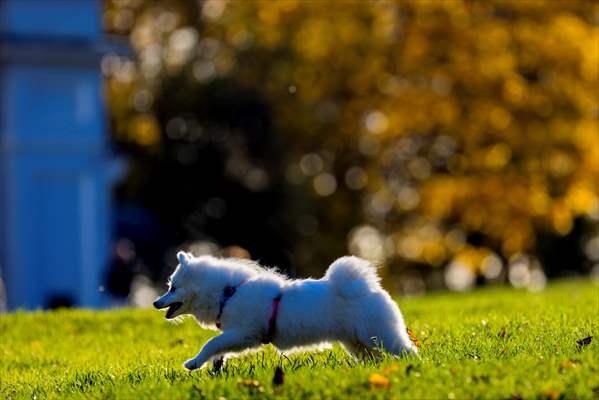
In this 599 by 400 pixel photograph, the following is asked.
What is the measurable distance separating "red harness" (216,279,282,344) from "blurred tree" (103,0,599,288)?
19.4 m

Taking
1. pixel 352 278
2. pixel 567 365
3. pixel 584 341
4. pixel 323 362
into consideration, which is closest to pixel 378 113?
pixel 584 341

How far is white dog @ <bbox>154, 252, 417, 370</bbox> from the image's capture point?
9336mm

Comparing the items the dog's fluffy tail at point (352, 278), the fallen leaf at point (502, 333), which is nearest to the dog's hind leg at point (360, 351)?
the dog's fluffy tail at point (352, 278)

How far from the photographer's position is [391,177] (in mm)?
33844

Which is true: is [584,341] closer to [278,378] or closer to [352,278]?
[352,278]

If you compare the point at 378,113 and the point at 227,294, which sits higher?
the point at 378,113

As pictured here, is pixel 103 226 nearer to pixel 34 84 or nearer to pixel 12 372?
pixel 34 84

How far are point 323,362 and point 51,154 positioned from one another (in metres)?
21.4

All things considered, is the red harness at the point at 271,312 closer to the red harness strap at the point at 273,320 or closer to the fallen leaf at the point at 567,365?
the red harness strap at the point at 273,320

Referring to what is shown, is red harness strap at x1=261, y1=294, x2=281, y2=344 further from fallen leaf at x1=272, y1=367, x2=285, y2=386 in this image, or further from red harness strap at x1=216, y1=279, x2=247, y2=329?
fallen leaf at x1=272, y1=367, x2=285, y2=386

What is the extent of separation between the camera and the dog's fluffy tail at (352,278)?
930 cm

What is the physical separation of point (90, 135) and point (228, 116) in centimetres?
702

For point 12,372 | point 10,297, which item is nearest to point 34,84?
point 10,297

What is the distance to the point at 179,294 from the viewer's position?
32.4ft
